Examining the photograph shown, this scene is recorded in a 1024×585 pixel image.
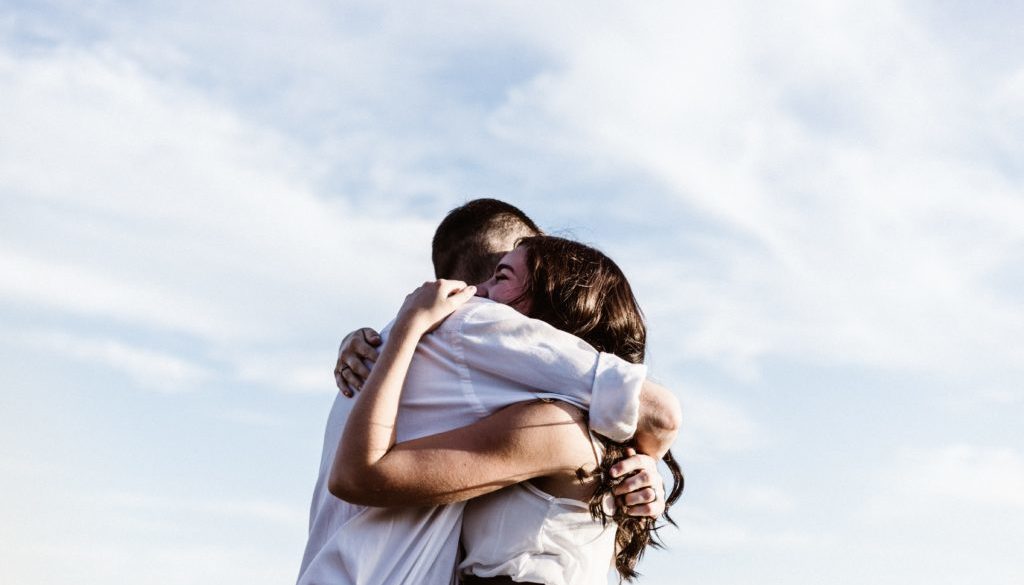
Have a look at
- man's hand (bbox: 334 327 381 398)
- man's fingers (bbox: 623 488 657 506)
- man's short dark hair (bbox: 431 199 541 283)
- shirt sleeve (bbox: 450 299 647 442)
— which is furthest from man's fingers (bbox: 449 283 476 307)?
man's short dark hair (bbox: 431 199 541 283)

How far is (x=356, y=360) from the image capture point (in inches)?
164

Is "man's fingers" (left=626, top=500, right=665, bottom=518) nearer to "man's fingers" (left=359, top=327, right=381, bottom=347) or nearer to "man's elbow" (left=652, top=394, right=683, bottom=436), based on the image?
"man's elbow" (left=652, top=394, right=683, bottom=436)

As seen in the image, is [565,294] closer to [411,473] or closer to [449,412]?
[449,412]

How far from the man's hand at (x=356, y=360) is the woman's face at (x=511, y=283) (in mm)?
464

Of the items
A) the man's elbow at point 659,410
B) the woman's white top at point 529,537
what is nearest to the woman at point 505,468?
the woman's white top at point 529,537

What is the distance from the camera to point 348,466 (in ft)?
A: 12.0

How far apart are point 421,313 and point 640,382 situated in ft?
2.49

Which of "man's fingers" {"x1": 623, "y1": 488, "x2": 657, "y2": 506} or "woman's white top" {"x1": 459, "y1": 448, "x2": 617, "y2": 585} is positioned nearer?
"woman's white top" {"x1": 459, "y1": 448, "x2": 617, "y2": 585}

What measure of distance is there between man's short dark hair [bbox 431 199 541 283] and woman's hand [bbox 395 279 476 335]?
152 centimetres

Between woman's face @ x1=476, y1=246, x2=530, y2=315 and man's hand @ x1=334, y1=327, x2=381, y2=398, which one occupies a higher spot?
woman's face @ x1=476, y1=246, x2=530, y2=315

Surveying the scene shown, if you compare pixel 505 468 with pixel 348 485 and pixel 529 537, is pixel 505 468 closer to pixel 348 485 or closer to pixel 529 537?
pixel 529 537

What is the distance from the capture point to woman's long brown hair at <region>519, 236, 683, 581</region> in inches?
167

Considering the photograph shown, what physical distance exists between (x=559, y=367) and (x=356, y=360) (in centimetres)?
80

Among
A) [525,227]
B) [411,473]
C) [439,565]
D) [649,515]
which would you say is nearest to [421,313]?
Result: [411,473]
